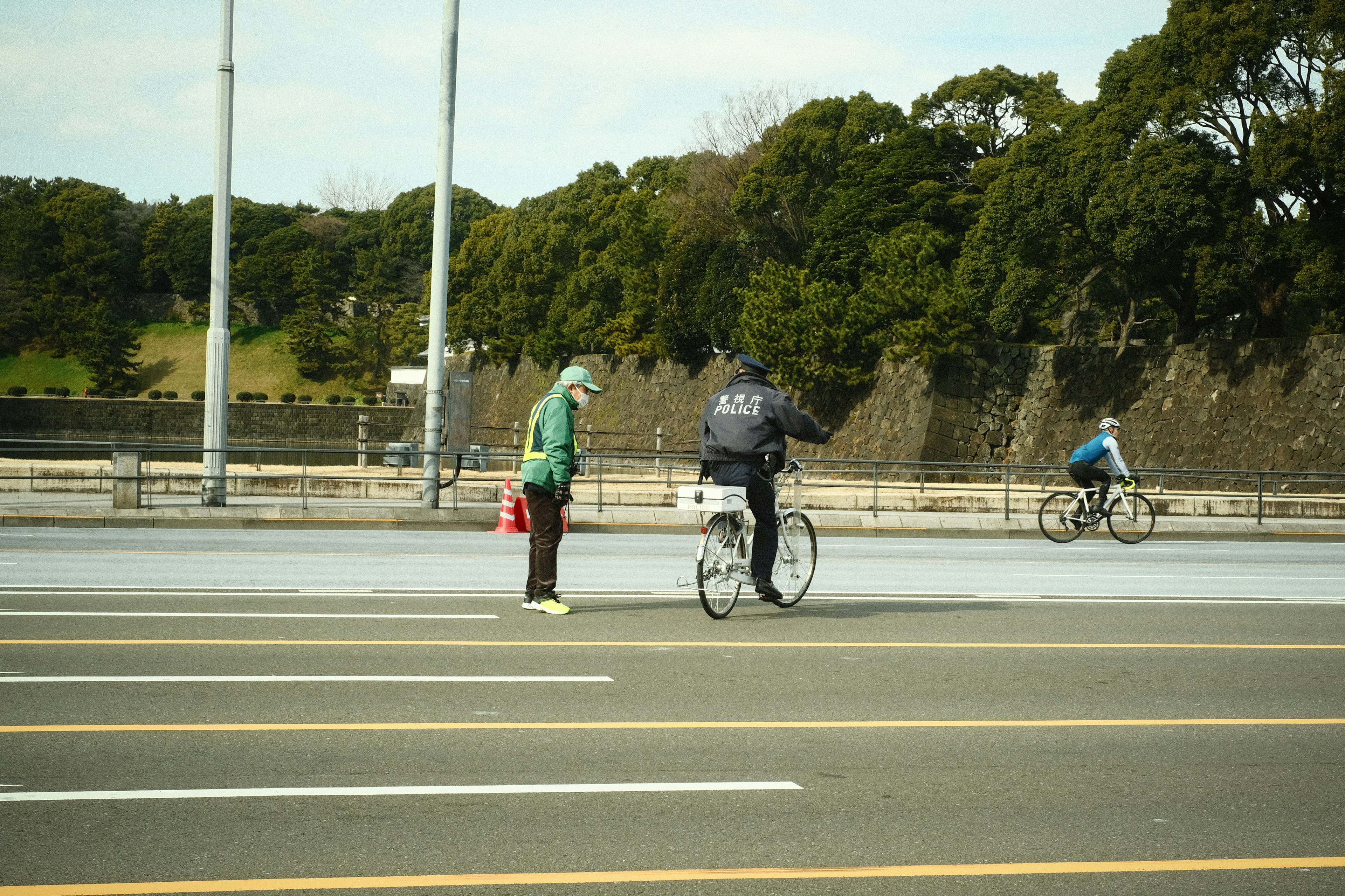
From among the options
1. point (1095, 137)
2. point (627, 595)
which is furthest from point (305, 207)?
point (627, 595)

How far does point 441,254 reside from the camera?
70.5 ft

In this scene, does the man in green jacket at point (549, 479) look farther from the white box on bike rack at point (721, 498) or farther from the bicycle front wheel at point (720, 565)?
the bicycle front wheel at point (720, 565)

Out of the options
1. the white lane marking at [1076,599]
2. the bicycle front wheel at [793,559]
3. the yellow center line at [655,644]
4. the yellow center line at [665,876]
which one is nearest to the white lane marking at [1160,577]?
the white lane marking at [1076,599]

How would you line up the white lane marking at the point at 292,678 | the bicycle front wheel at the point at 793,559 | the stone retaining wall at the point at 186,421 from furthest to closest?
the stone retaining wall at the point at 186,421
the bicycle front wheel at the point at 793,559
the white lane marking at the point at 292,678

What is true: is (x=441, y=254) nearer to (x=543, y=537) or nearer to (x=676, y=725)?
(x=543, y=537)

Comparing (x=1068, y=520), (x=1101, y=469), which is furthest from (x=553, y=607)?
(x=1101, y=469)

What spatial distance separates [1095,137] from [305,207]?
377ft

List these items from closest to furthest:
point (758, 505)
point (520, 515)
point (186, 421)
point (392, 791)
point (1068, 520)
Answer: point (392, 791) < point (758, 505) < point (520, 515) < point (1068, 520) < point (186, 421)

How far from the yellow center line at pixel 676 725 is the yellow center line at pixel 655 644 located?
2.22 metres

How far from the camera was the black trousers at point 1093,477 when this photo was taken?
20266mm

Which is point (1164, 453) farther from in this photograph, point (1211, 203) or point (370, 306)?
point (370, 306)

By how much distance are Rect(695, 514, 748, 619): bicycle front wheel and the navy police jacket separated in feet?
1.68

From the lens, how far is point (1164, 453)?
36.7 meters

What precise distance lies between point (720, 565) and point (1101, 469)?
41.5 ft
